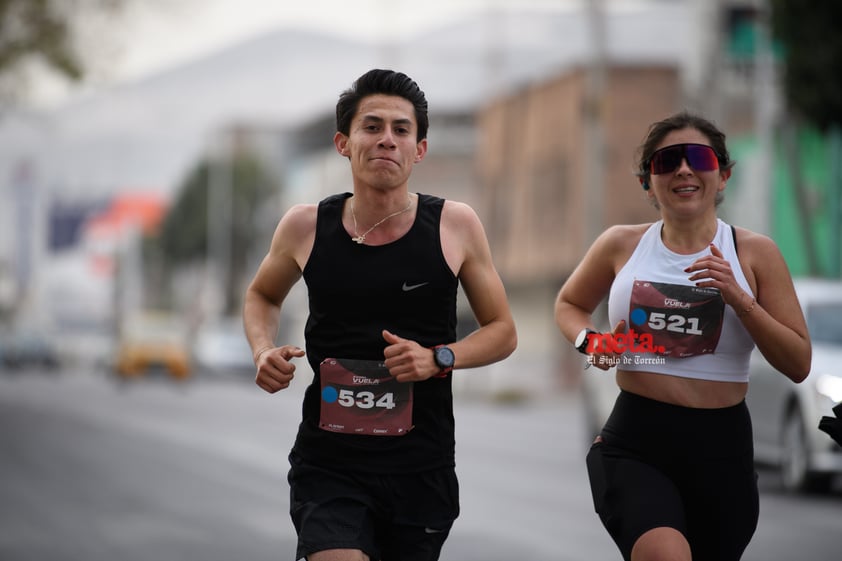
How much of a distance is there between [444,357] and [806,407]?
963cm

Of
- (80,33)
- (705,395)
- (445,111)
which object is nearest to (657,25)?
(445,111)

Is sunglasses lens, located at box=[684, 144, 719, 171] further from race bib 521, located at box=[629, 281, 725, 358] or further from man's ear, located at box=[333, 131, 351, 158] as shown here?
man's ear, located at box=[333, 131, 351, 158]

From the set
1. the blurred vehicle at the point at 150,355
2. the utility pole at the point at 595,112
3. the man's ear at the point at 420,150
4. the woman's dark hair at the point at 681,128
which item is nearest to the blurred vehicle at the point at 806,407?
the woman's dark hair at the point at 681,128

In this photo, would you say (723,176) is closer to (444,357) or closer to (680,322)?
(680,322)

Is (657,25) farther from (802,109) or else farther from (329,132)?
(802,109)

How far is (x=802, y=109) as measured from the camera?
25.3 m

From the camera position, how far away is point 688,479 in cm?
529

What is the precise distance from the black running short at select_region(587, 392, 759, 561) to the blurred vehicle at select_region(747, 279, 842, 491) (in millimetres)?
8461

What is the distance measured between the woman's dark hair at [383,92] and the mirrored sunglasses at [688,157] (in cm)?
78

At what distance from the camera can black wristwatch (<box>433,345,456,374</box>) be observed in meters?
4.98

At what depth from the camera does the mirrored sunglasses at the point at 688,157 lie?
5.42 meters

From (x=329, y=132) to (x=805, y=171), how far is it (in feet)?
178

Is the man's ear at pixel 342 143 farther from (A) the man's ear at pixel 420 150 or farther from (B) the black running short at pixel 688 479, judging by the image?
(B) the black running short at pixel 688 479

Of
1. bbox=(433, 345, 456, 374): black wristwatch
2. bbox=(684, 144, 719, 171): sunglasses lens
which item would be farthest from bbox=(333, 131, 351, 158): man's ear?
bbox=(684, 144, 719, 171): sunglasses lens
